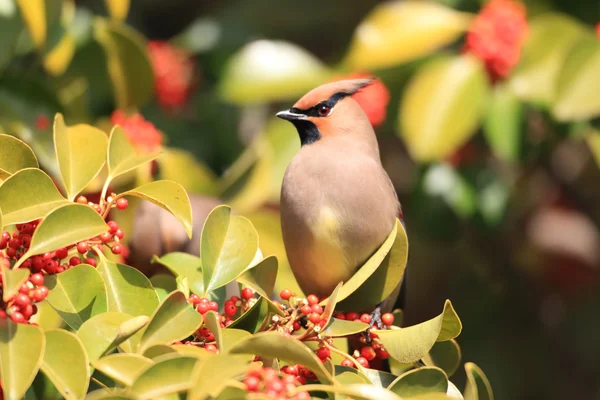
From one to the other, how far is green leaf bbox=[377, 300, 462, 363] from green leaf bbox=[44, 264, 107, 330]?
0.63 meters

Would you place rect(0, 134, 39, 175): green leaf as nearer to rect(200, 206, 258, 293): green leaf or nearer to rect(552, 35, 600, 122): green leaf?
rect(200, 206, 258, 293): green leaf

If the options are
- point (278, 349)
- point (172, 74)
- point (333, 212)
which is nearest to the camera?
point (278, 349)

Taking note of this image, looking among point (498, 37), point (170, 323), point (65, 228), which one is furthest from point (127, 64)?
point (170, 323)

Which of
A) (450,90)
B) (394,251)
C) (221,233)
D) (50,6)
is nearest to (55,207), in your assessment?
(221,233)

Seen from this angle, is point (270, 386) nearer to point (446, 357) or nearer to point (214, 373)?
point (214, 373)

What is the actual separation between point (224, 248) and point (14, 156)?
49 centimetres

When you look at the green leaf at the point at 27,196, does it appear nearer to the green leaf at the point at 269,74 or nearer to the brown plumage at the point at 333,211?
the brown plumage at the point at 333,211

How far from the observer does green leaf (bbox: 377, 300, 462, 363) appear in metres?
1.87

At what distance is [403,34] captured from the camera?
3.68 metres

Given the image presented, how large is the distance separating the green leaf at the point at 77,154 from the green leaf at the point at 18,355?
0.42m

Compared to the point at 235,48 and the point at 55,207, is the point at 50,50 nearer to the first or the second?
the point at 235,48

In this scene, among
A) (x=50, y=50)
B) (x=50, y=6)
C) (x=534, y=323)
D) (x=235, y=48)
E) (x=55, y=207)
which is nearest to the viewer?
(x=55, y=207)

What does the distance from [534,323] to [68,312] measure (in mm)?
3773

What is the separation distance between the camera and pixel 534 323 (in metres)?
5.11
